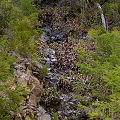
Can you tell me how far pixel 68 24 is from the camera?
12.4m

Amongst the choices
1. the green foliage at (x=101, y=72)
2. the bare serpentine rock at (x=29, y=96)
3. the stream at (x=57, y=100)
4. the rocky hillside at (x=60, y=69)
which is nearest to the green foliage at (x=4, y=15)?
the rocky hillside at (x=60, y=69)

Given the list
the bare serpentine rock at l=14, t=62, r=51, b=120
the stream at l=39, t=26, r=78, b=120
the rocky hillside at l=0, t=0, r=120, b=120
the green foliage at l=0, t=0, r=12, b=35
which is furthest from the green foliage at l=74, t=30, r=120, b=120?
the green foliage at l=0, t=0, r=12, b=35

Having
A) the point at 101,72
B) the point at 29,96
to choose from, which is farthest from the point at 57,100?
the point at 101,72

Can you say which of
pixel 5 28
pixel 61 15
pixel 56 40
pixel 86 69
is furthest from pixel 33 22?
pixel 86 69

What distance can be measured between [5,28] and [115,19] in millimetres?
7816

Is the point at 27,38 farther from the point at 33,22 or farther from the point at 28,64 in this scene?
the point at 33,22

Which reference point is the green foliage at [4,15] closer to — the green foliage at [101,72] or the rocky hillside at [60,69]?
the rocky hillside at [60,69]

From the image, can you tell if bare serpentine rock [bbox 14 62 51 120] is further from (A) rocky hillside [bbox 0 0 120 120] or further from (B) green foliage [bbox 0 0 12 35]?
(B) green foliage [bbox 0 0 12 35]

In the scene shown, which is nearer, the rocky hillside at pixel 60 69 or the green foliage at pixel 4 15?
the rocky hillside at pixel 60 69

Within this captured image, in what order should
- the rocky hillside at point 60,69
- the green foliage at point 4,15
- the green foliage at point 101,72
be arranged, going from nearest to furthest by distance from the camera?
1. the rocky hillside at point 60,69
2. the green foliage at point 101,72
3. the green foliage at point 4,15

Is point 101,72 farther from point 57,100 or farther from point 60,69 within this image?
point 60,69

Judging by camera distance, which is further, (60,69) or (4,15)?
(60,69)

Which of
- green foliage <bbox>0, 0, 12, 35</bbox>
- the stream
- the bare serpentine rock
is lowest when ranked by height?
the stream

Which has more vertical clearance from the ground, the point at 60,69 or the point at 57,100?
the point at 60,69
